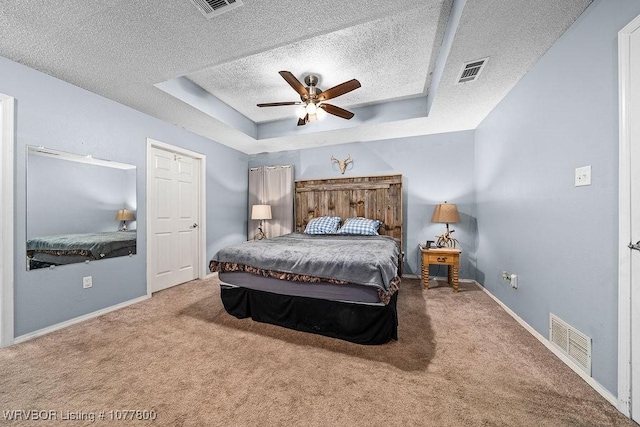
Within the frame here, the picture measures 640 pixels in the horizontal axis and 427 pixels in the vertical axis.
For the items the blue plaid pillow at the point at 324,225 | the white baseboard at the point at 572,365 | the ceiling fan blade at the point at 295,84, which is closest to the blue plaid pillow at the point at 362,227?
the blue plaid pillow at the point at 324,225

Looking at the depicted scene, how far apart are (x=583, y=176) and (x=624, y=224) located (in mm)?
408

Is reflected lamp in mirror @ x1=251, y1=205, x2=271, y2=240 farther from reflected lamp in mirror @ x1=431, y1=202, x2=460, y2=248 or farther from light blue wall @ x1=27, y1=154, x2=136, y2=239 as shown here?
reflected lamp in mirror @ x1=431, y1=202, x2=460, y2=248

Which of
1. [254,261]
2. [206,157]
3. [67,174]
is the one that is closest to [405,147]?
[254,261]

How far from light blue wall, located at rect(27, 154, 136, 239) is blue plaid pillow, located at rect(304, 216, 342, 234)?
2336mm

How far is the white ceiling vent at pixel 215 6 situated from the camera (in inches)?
57.6

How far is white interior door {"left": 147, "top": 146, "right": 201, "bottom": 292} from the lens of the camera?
122 inches

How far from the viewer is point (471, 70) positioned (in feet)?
6.91

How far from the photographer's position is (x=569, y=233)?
5.32 feet

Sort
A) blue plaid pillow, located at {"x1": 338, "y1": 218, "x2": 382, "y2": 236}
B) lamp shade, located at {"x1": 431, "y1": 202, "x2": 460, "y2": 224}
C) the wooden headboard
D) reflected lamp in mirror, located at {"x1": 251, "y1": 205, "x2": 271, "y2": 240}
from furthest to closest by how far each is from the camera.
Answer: reflected lamp in mirror, located at {"x1": 251, "y1": 205, "x2": 271, "y2": 240}
the wooden headboard
blue plaid pillow, located at {"x1": 338, "y1": 218, "x2": 382, "y2": 236}
lamp shade, located at {"x1": 431, "y1": 202, "x2": 460, "y2": 224}

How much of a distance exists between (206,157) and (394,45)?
310 centimetres

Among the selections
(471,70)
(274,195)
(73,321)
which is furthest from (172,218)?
(471,70)

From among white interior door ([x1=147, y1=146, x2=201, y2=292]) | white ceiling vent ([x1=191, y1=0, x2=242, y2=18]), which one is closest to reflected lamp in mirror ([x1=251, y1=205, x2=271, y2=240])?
white interior door ([x1=147, y1=146, x2=201, y2=292])

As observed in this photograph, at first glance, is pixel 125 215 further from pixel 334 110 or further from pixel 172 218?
pixel 334 110

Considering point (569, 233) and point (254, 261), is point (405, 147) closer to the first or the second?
point (569, 233)
